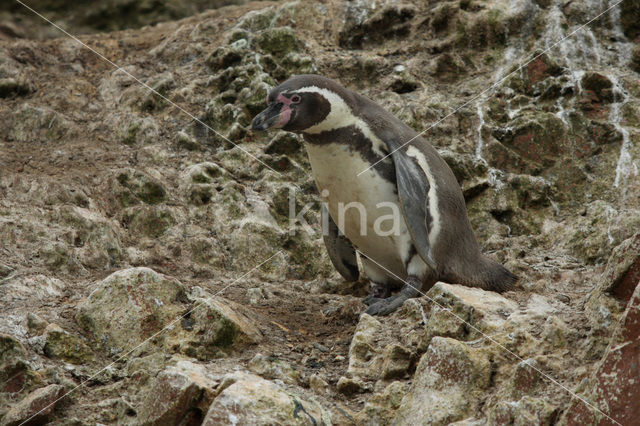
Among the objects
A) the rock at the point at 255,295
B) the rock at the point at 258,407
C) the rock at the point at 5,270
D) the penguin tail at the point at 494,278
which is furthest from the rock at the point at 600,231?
the rock at the point at 5,270

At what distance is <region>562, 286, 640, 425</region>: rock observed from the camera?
210 centimetres

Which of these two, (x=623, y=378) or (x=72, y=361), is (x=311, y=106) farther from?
(x=623, y=378)

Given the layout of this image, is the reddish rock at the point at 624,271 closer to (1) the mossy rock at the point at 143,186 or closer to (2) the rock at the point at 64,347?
(2) the rock at the point at 64,347

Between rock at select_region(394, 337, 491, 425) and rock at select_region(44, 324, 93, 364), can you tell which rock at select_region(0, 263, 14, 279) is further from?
rock at select_region(394, 337, 491, 425)

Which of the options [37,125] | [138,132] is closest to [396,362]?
[138,132]

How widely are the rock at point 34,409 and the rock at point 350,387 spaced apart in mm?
1137

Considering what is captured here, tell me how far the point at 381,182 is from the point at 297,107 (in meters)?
0.64

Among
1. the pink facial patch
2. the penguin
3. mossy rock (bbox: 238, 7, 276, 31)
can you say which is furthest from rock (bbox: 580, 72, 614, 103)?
mossy rock (bbox: 238, 7, 276, 31)

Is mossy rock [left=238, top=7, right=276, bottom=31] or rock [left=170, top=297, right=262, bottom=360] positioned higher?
mossy rock [left=238, top=7, right=276, bottom=31]

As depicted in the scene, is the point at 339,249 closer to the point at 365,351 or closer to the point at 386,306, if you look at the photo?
the point at 386,306

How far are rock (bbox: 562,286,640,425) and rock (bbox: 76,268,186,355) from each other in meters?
1.89

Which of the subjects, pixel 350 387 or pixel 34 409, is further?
pixel 350 387

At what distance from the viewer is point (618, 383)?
2.14m

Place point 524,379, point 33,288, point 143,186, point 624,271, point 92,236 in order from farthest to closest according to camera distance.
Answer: point 143,186 → point 92,236 → point 33,288 → point 624,271 → point 524,379
